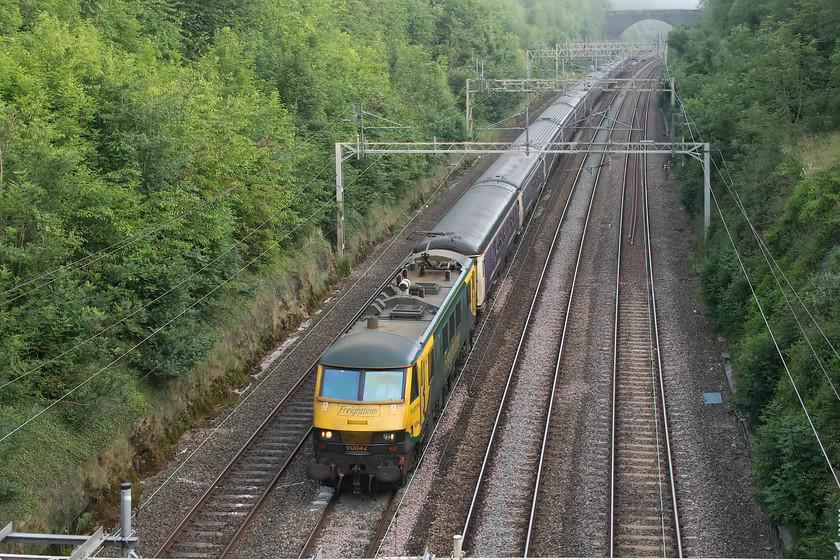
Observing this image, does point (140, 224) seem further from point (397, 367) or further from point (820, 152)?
point (820, 152)

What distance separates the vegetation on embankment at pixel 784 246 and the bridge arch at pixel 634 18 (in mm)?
71677

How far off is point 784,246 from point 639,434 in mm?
8129

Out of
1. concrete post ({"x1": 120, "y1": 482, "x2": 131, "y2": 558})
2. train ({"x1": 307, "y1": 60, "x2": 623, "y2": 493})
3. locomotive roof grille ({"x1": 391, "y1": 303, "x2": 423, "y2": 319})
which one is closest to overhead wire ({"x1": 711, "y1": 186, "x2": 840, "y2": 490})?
train ({"x1": 307, "y1": 60, "x2": 623, "y2": 493})

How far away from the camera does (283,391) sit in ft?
74.4

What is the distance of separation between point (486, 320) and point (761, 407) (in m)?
9.94

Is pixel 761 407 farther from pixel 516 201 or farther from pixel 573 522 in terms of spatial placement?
pixel 516 201

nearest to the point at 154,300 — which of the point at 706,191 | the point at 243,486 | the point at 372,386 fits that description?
the point at 243,486

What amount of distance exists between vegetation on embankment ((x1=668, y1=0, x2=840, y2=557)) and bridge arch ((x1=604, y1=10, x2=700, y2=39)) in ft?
235

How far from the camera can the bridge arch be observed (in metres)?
113

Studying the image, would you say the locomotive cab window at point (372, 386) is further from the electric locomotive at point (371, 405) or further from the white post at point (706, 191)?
the white post at point (706, 191)

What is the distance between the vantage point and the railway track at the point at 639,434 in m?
15.7

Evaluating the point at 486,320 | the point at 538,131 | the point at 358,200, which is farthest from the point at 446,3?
the point at 486,320

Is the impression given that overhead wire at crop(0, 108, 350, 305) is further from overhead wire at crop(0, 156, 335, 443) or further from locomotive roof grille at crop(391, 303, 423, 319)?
locomotive roof grille at crop(391, 303, 423, 319)

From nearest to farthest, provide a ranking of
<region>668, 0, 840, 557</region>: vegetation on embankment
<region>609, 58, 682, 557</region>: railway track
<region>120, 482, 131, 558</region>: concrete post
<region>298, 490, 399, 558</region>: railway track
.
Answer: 1. <region>120, 482, 131, 558</region>: concrete post
2. <region>298, 490, 399, 558</region>: railway track
3. <region>668, 0, 840, 557</region>: vegetation on embankment
4. <region>609, 58, 682, 557</region>: railway track
